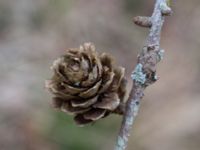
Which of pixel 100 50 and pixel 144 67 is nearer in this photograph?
pixel 144 67

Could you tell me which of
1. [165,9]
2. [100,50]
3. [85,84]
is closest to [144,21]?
[165,9]

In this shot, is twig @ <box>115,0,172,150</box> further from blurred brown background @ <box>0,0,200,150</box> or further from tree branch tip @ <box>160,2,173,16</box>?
blurred brown background @ <box>0,0,200,150</box>

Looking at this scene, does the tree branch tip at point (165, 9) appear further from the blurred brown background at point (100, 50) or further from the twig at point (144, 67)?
the blurred brown background at point (100, 50)

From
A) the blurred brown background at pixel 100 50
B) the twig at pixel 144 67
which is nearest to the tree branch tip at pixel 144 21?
the twig at pixel 144 67

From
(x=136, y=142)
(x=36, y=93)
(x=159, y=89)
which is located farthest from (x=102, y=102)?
(x=159, y=89)

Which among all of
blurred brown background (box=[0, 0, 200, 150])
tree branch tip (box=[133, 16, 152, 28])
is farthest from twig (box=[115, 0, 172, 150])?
blurred brown background (box=[0, 0, 200, 150])

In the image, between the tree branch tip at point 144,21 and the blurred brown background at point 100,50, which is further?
the blurred brown background at point 100,50

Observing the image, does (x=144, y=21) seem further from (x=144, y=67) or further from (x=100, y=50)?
(x=100, y=50)
